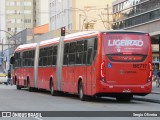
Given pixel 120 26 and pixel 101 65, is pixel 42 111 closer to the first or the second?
pixel 101 65

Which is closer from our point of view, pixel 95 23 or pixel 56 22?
pixel 95 23

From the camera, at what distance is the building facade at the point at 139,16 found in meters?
48.8

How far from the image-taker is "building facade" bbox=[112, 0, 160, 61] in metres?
48.8

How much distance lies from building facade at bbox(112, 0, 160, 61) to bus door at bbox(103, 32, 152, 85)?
2322 centimetres

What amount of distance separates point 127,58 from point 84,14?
2527 inches

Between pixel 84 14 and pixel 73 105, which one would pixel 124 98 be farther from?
pixel 84 14

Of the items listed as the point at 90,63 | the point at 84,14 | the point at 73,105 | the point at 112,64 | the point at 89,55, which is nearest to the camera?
the point at 73,105

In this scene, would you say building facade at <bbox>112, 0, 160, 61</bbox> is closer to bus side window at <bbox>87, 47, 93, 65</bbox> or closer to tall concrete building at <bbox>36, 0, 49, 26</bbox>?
bus side window at <bbox>87, 47, 93, 65</bbox>

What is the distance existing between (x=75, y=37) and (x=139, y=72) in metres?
4.62

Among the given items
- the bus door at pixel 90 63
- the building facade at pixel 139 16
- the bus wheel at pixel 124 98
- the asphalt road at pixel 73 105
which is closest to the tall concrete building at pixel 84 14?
Answer: the building facade at pixel 139 16

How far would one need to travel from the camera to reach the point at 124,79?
950 inches

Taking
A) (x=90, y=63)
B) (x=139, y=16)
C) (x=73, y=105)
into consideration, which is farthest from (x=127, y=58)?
(x=139, y=16)

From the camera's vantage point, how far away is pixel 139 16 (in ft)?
176

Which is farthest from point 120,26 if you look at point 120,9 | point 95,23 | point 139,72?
point 139,72
